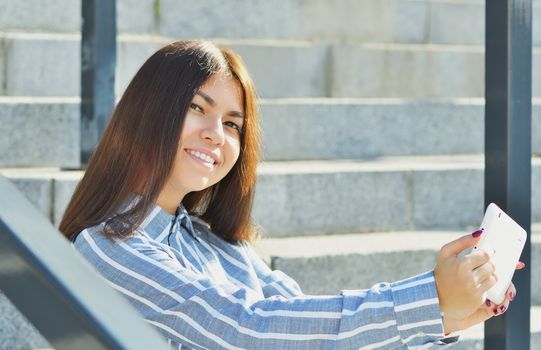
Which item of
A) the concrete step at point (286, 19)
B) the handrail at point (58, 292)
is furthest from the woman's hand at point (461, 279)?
the concrete step at point (286, 19)

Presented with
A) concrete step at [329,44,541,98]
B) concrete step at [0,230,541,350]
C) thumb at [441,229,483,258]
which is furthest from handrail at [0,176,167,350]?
concrete step at [329,44,541,98]

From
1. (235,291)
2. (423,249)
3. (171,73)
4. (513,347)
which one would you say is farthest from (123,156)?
(423,249)

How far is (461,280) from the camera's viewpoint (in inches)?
71.9

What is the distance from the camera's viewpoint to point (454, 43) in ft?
18.5

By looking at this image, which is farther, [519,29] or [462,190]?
[462,190]

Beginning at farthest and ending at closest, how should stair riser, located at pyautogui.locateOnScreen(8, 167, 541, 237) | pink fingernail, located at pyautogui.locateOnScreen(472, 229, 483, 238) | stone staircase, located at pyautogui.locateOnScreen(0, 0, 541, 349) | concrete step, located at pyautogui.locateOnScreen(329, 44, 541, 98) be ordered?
concrete step, located at pyautogui.locateOnScreen(329, 44, 541, 98), stair riser, located at pyautogui.locateOnScreen(8, 167, 541, 237), stone staircase, located at pyautogui.locateOnScreen(0, 0, 541, 349), pink fingernail, located at pyautogui.locateOnScreen(472, 229, 483, 238)

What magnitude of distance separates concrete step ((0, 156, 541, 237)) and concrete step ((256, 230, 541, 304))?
10 cm

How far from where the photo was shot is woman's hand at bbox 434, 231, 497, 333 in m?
1.83

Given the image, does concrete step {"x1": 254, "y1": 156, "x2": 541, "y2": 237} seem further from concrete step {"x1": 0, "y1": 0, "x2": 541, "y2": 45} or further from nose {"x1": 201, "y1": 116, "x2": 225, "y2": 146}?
nose {"x1": 201, "y1": 116, "x2": 225, "y2": 146}

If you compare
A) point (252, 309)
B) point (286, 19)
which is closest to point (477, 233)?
point (252, 309)

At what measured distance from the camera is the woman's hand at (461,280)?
1826 mm

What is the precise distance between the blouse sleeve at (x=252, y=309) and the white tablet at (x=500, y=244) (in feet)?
0.52

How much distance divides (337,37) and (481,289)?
3653 millimetres

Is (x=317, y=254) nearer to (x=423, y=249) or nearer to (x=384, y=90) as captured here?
(x=423, y=249)
